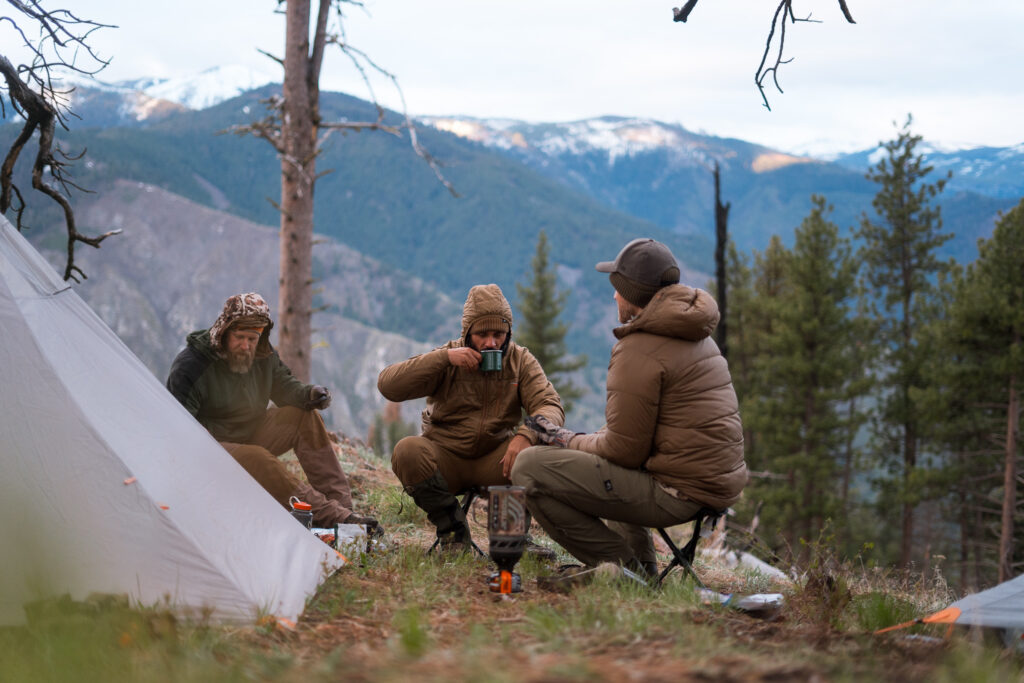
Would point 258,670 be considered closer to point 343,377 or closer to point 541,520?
point 541,520

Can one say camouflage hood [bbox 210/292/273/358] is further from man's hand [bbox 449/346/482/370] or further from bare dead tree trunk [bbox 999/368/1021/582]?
bare dead tree trunk [bbox 999/368/1021/582]

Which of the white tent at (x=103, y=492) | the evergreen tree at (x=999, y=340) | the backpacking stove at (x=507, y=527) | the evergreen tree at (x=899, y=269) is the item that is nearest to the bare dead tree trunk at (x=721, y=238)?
the evergreen tree at (x=999, y=340)

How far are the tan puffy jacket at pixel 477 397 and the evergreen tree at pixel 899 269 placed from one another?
85.8 feet

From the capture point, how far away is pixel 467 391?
5.06m

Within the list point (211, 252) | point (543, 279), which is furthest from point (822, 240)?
point (211, 252)

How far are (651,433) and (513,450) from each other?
981 millimetres

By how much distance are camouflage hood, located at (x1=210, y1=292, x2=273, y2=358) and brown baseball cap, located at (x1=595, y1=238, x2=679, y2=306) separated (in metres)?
2.00

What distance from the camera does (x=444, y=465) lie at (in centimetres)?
501

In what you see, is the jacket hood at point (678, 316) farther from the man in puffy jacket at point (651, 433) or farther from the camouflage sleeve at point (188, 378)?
the camouflage sleeve at point (188, 378)

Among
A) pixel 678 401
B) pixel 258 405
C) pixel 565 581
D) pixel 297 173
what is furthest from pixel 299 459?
pixel 297 173

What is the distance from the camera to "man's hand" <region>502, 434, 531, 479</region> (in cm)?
482

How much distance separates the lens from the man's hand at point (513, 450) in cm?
482

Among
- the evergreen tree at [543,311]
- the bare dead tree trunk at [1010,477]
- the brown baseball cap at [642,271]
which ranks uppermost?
the brown baseball cap at [642,271]

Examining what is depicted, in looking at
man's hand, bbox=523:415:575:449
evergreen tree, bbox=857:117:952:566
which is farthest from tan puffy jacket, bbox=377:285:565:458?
evergreen tree, bbox=857:117:952:566
